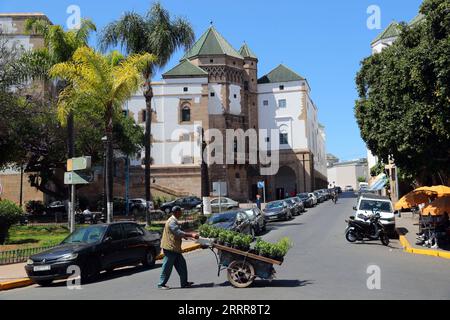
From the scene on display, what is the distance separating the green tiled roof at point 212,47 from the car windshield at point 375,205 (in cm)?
4477

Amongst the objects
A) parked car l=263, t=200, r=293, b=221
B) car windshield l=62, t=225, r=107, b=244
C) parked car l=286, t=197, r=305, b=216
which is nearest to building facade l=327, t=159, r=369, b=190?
parked car l=286, t=197, r=305, b=216

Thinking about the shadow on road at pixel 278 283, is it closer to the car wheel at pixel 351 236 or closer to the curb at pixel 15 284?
the curb at pixel 15 284

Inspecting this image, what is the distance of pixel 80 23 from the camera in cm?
2498

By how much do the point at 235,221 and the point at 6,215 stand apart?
30.4ft

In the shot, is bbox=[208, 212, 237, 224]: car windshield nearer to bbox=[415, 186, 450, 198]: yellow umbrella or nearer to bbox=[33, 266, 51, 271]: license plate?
bbox=[415, 186, 450, 198]: yellow umbrella

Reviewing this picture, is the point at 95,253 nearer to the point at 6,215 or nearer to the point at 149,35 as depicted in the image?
the point at 6,215

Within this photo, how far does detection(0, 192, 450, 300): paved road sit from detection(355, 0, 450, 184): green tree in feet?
12.3

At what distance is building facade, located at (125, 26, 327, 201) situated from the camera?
196 ft

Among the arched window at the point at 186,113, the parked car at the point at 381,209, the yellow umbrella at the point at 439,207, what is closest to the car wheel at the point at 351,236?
the parked car at the point at 381,209

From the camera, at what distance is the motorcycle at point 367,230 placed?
60.5 ft

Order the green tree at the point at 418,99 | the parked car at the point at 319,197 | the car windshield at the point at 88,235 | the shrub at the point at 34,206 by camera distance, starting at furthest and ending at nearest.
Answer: the parked car at the point at 319,197 < the shrub at the point at 34,206 < the green tree at the point at 418,99 < the car windshield at the point at 88,235

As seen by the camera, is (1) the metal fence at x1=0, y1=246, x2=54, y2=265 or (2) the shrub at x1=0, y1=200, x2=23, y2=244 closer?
(1) the metal fence at x1=0, y1=246, x2=54, y2=265
